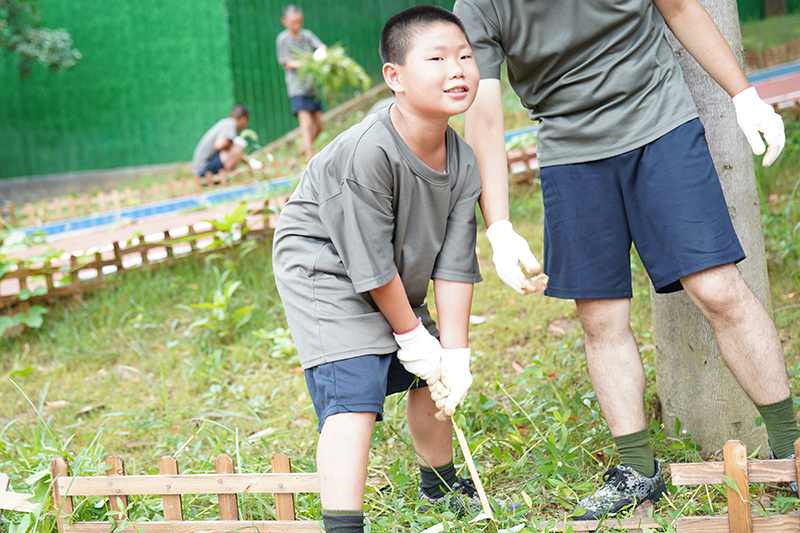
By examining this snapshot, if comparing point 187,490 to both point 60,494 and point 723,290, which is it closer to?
point 60,494

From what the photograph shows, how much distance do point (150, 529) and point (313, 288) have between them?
86 cm

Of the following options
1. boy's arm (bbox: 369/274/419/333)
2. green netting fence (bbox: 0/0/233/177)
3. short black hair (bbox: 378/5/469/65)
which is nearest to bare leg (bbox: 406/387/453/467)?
boy's arm (bbox: 369/274/419/333)

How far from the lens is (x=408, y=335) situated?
68.9 inches

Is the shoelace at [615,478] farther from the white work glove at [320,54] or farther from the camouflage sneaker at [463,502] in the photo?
the white work glove at [320,54]

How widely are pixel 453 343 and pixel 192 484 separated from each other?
0.84 m

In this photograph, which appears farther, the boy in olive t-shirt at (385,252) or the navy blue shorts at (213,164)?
the navy blue shorts at (213,164)

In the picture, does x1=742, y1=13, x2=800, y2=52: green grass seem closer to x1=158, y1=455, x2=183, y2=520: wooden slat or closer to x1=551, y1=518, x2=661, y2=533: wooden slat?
x1=551, y1=518, x2=661, y2=533: wooden slat

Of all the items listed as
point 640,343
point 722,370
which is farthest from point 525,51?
point 640,343

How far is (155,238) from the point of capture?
4453 mm

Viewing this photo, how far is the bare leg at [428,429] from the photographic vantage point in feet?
6.62

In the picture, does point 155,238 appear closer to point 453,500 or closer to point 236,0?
point 453,500

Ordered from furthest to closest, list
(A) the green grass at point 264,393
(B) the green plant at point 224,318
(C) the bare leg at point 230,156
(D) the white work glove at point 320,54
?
(C) the bare leg at point 230,156
(D) the white work glove at point 320,54
(B) the green plant at point 224,318
(A) the green grass at point 264,393

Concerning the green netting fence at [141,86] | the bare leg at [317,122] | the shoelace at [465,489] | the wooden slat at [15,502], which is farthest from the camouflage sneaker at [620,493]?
the green netting fence at [141,86]

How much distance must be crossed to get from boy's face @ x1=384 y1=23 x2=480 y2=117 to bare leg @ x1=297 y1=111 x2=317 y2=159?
609 centimetres
